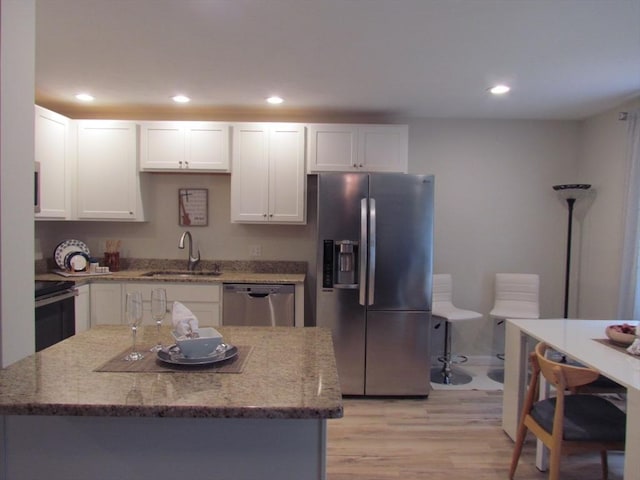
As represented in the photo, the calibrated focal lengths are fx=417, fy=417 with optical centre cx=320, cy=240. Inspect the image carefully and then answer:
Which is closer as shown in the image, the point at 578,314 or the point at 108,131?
the point at 108,131

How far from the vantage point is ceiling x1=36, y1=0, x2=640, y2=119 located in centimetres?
204

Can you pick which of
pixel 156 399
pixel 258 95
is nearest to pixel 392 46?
pixel 258 95

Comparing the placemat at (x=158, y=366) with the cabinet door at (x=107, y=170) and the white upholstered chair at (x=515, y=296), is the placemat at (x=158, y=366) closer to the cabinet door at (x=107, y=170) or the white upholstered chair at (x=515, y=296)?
the cabinet door at (x=107, y=170)

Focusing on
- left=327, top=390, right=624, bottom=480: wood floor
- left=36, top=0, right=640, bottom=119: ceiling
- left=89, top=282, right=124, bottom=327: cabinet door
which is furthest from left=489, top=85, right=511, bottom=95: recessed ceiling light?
left=89, top=282, right=124, bottom=327: cabinet door

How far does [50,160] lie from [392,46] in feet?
9.43

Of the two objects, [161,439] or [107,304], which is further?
[107,304]

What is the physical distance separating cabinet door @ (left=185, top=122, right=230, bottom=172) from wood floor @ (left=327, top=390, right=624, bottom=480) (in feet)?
7.71

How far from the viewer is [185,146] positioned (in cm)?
375

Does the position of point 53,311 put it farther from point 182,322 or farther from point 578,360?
point 578,360

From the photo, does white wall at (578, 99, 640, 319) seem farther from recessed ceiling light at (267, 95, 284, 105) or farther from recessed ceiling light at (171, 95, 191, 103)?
recessed ceiling light at (171, 95, 191, 103)

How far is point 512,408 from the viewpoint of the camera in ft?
8.84

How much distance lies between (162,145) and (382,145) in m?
1.98

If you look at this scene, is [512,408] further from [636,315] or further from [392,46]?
[392,46]

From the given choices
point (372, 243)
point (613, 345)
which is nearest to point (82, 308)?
point (372, 243)
